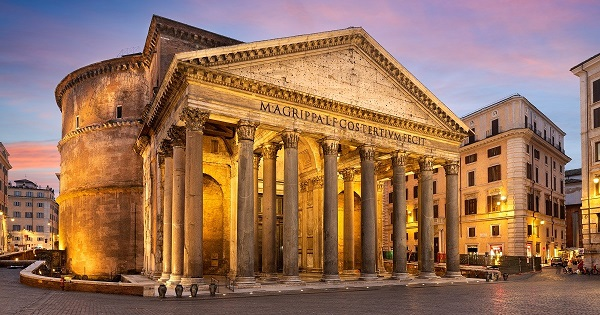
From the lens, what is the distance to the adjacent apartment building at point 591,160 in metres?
38.7

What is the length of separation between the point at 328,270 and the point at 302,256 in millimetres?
8858

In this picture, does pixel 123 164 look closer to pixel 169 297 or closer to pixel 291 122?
pixel 291 122

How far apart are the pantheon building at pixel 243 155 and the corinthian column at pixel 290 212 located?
0.16 ft

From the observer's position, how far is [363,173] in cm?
2814

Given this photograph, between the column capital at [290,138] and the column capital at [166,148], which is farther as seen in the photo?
the column capital at [166,148]

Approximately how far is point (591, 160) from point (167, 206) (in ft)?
97.5

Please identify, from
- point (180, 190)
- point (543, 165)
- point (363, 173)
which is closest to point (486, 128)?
point (543, 165)

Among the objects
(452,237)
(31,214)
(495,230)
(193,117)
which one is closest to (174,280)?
(193,117)

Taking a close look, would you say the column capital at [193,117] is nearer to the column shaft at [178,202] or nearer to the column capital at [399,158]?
the column shaft at [178,202]

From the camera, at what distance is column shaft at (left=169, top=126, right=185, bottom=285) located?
76.3ft

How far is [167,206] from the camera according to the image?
27.0 meters

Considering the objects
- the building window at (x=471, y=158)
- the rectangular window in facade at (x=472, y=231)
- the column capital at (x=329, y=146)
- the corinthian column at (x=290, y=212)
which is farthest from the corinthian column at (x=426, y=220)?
the building window at (x=471, y=158)

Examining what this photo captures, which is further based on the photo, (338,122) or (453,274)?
(453,274)

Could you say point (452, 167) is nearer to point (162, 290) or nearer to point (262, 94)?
point (262, 94)
